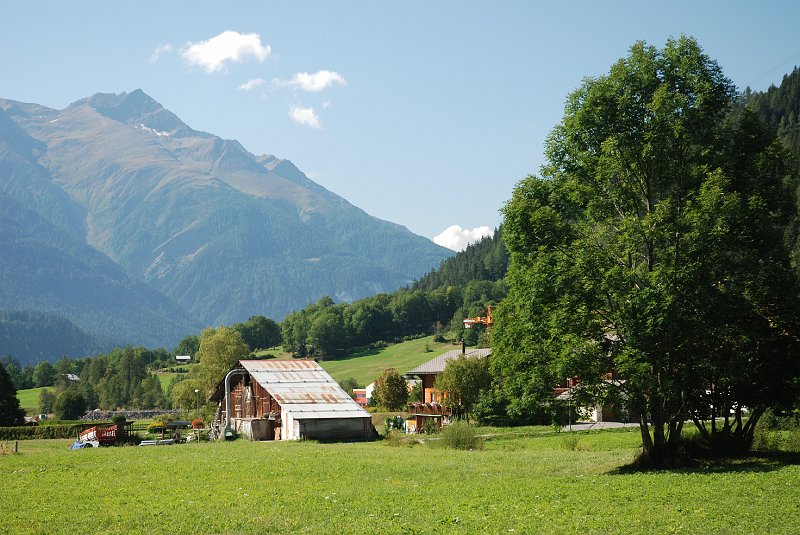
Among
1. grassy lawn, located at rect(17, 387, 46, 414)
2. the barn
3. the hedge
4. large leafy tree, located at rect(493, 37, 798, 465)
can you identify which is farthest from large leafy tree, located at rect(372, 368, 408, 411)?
grassy lawn, located at rect(17, 387, 46, 414)

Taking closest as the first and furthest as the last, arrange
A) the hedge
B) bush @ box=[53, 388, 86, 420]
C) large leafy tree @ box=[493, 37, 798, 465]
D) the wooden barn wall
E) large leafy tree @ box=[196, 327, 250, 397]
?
large leafy tree @ box=[493, 37, 798, 465]
the wooden barn wall
the hedge
large leafy tree @ box=[196, 327, 250, 397]
bush @ box=[53, 388, 86, 420]

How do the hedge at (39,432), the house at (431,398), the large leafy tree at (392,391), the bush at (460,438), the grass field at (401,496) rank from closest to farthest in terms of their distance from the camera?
the grass field at (401,496)
the bush at (460,438)
the house at (431,398)
the hedge at (39,432)
the large leafy tree at (392,391)

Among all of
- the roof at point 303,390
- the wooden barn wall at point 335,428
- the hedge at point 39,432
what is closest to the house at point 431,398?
the wooden barn wall at point 335,428

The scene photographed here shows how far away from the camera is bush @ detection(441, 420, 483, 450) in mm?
49375

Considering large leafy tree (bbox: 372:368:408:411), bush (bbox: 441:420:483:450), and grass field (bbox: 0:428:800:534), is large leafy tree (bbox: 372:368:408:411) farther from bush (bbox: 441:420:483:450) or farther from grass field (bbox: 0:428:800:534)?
grass field (bbox: 0:428:800:534)

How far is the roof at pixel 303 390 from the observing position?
2660 inches

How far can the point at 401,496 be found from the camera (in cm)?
2717

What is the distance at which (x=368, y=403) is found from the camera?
115 m

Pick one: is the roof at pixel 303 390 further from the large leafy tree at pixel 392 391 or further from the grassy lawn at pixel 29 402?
the grassy lawn at pixel 29 402

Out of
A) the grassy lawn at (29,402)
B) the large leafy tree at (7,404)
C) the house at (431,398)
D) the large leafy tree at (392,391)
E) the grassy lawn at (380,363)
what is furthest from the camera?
the grassy lawn at (380,363)

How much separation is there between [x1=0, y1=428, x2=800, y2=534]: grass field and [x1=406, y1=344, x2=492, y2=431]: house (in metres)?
33.5

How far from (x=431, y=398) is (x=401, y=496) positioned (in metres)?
68.1

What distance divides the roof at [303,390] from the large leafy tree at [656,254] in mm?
34042

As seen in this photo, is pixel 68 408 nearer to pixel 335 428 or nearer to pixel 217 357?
pixel 217 357
